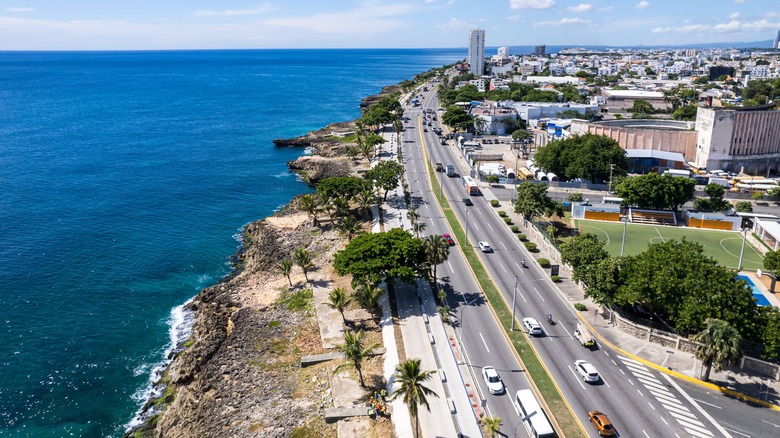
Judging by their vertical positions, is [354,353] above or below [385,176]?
below

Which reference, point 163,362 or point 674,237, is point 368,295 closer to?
point 163,362

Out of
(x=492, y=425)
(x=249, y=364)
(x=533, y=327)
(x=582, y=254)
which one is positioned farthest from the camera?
(x=582, y=254)

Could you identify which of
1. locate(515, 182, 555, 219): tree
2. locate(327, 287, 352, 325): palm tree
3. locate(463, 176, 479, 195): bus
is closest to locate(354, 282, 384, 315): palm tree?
locate(327, 287, 352, 325): palm tree

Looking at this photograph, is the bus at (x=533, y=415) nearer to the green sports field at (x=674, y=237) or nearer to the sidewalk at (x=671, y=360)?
the sidewalk at (x=671, y=360)

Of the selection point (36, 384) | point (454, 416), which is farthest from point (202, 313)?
point (454, 416)

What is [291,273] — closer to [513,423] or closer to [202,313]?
[202,313]

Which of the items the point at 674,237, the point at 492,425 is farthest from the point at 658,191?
the point at 492,425
